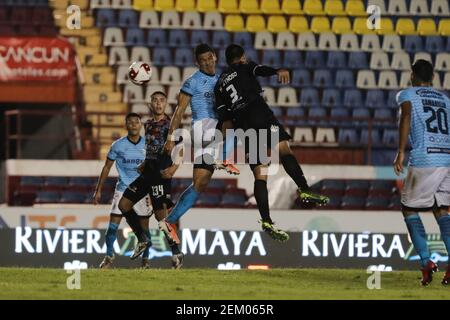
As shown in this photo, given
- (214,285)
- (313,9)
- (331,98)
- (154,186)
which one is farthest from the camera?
(313,9)

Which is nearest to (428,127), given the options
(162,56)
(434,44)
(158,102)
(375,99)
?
Result: (158,102)

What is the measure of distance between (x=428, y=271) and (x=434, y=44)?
624 inches

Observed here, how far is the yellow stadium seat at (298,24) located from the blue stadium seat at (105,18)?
3.96 m

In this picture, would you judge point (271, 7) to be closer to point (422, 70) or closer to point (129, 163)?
point (129, 163)

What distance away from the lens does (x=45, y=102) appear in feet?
80.1

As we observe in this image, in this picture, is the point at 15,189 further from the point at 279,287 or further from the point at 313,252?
the point at 279,287

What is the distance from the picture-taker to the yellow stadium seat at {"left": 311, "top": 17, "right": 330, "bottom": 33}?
2658 centimetres

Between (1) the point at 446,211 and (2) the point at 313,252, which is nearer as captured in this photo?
(1) the point at 446,211

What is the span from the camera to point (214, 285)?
11.4 metres

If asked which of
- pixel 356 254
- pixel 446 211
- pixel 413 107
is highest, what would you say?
pixel 413 107
